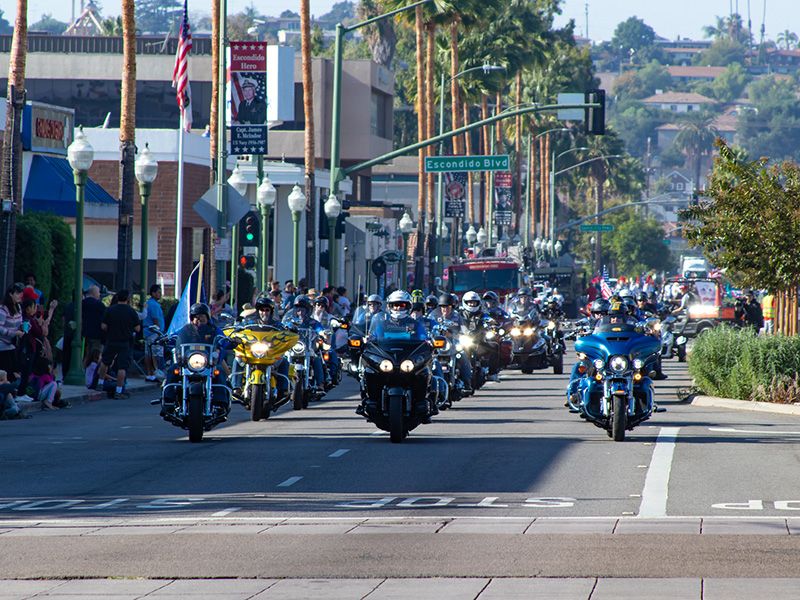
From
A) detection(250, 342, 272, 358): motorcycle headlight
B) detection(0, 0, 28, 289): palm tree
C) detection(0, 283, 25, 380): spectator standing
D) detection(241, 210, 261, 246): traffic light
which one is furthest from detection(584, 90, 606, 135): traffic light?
detection(250, 342, 272, 358): motorcycle headlight

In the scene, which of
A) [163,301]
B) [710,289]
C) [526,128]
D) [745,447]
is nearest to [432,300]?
[745,447]

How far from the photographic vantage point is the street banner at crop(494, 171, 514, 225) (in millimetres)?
98812

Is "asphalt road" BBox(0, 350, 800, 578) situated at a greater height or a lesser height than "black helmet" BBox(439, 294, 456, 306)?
lesser

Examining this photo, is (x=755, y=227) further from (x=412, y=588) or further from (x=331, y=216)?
(x=412, y=588)

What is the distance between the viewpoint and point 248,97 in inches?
1478

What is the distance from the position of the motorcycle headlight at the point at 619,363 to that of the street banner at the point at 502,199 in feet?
258

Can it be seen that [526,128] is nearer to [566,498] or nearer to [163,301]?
[163,301]

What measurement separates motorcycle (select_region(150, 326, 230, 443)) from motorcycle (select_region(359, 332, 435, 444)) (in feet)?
5.81

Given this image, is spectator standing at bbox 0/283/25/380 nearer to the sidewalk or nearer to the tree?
the tree

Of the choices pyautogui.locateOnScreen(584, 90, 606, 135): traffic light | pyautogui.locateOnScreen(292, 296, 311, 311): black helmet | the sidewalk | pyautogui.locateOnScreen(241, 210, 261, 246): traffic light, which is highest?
pyautogui.locateOnScreen(584, 90, 606, 135): traffic light

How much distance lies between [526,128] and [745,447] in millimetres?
95227

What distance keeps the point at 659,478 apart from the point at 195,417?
607 cm

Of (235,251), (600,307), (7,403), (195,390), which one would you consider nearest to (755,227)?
(600,307)

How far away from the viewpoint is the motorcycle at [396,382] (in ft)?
65.1
